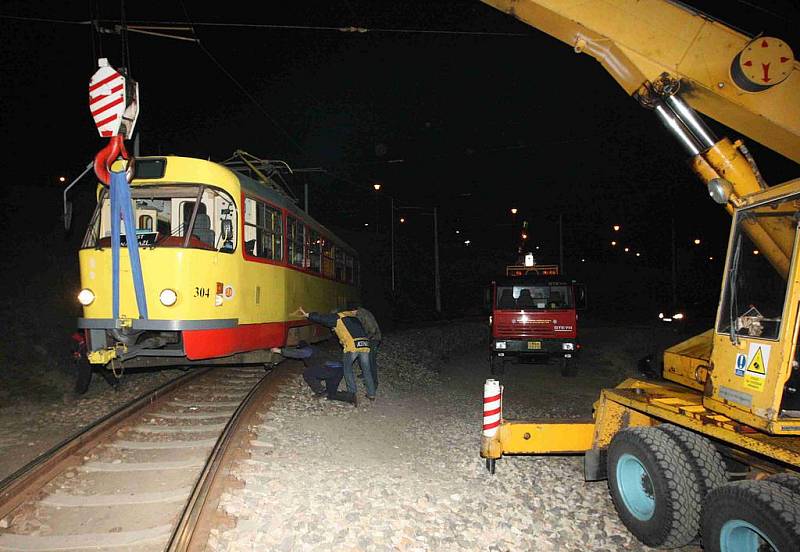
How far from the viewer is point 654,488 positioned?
12.1 ft

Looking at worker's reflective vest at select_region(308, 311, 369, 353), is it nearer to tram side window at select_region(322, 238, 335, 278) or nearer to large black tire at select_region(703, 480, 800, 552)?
tram side window at select_region(322, 238, 335, 278)

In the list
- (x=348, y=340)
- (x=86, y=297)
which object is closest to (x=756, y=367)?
(x=348, y=340)

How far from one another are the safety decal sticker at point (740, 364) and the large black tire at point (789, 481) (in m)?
0.66

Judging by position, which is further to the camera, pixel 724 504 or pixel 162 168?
pixel 162 168

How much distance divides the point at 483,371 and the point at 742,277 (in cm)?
1012

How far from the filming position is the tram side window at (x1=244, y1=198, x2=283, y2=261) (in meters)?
7.34

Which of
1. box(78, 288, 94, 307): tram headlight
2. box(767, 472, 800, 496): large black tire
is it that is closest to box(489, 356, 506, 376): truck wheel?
box(78, 288, 94, 307): tram headlight

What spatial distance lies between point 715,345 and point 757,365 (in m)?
0.50

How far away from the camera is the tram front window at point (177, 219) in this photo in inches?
252

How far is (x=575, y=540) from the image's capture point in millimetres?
4012

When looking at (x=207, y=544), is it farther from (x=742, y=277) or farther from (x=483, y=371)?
(x=483, y=371)

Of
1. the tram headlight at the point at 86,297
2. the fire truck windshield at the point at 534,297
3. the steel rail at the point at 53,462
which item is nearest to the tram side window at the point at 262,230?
the tram headlight at the point at 86,297

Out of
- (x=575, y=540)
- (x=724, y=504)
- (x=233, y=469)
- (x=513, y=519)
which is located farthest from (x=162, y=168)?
(x=724, y=504)

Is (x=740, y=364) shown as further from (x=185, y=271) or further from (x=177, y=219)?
(x=177, y=219)
